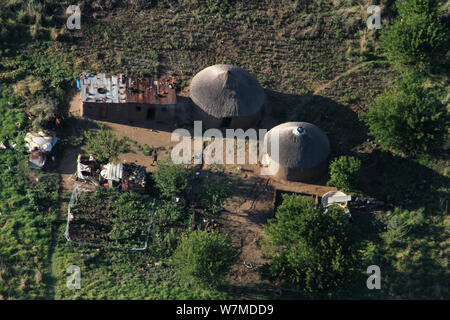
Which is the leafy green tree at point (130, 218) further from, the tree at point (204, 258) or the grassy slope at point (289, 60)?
the grassy slope at point (289, 60)

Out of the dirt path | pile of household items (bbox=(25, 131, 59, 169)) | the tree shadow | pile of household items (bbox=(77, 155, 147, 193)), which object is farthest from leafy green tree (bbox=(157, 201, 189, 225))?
the dirt path

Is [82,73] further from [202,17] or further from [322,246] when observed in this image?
[322,246]

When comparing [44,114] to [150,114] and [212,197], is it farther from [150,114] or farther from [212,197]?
[212,197]

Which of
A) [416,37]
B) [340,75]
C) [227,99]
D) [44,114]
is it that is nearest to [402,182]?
[340,75]

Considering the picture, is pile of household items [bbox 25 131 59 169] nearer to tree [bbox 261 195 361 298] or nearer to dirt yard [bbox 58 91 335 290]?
dirt yard [bbox 58 91 335 290]

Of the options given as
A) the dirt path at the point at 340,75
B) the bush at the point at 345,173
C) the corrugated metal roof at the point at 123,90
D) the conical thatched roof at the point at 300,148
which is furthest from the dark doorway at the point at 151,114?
the bush at the point at 345,173

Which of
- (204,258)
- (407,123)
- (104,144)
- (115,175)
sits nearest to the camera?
(204,258)
